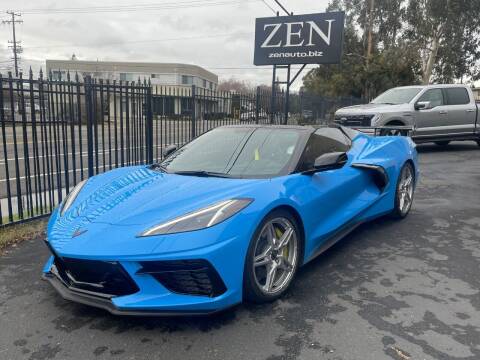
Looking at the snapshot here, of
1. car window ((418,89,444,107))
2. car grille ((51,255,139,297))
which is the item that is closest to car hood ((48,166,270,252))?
car grille ((51,255,139,297))

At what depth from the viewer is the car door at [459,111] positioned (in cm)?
1216

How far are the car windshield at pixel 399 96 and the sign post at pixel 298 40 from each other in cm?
183

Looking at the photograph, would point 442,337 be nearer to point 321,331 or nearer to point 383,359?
point 383,359

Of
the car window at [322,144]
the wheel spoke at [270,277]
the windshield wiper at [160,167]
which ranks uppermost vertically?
the car window at [322,144]

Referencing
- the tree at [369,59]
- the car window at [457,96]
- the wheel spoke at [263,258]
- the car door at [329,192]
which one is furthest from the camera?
the tree at [369,59]

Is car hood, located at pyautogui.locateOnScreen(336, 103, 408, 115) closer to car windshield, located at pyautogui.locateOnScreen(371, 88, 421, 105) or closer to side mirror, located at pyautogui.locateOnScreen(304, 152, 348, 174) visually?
car windshield, located at pyautogui.locateOnScreen(371, 88, 421, 105)

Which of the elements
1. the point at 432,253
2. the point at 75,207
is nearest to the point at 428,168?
the point at 432,253

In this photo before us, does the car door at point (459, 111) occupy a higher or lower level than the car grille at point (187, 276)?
higher

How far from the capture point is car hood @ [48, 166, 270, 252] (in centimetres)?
273

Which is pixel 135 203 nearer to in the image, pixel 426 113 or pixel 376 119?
pixel 376 119

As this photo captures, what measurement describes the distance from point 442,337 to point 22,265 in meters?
3.58

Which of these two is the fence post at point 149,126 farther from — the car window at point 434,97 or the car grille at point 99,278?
the car window at point 434,97

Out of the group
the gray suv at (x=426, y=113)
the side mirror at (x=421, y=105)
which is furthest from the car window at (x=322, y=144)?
the side mirror at (x=421, y=105)

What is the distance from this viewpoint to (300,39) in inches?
488
